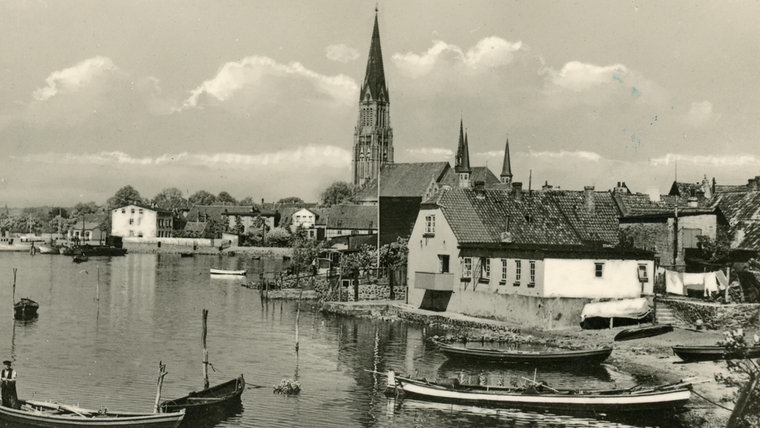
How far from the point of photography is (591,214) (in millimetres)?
61625

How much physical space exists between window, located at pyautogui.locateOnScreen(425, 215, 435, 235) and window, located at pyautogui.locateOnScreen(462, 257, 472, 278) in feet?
13.7

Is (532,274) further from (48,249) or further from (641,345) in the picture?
(48,249)

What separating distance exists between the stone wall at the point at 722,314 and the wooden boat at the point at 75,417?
30.9 m

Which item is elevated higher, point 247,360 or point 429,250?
point 429,250

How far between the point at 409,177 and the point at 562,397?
11821 cm

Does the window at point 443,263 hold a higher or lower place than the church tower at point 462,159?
lower

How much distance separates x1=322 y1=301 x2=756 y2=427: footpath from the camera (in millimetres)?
35250

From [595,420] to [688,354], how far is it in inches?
357

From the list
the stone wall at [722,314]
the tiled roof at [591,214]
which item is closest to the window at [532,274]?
the tiled roof at [591,214]

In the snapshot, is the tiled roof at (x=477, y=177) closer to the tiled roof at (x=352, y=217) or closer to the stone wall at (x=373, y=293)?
the tiled roof at (x=352, y=217)

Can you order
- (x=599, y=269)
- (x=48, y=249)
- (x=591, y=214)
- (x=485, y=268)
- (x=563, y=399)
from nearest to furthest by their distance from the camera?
(x=563, y=399) < (x=599, y=269) < (x=485, y=268) < (x=591, y=214) < (x=48, y=249)

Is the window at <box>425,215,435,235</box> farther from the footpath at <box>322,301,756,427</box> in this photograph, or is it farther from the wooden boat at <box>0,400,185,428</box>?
the wooden boat at <box>0,400,185,428</box>

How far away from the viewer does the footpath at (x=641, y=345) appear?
116 ft

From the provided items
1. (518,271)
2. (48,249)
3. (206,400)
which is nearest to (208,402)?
(206,400)
